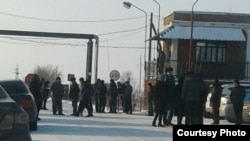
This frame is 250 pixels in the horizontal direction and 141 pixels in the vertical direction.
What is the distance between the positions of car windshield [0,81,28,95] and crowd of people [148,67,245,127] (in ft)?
15.4

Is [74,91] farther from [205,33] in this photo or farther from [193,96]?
[205,33]

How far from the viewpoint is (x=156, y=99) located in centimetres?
2336

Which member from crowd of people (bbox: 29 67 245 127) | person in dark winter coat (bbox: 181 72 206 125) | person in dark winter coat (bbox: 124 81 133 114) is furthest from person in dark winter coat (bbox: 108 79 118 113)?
person in dark winter coat (bbox: 181 72 206 125)

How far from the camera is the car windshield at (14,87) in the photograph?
1950 centimetres

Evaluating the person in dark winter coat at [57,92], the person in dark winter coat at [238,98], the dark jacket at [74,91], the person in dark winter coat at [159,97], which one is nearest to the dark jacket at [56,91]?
the person in dark winter coat at [57,92]

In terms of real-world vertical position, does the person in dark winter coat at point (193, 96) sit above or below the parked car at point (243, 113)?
above

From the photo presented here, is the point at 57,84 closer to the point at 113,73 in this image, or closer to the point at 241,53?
the point at 113,73

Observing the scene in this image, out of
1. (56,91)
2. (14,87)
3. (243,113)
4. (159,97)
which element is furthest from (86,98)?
(14,87)

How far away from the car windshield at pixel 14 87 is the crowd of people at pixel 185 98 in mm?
4691

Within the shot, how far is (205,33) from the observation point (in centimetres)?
4600

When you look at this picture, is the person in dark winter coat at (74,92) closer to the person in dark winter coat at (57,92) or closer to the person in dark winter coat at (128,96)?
the person in dark winter coat at (57,92)

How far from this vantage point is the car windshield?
19.5 metres

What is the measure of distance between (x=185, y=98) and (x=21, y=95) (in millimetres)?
4854

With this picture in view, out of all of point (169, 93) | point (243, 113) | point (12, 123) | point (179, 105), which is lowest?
point (243, 113)
